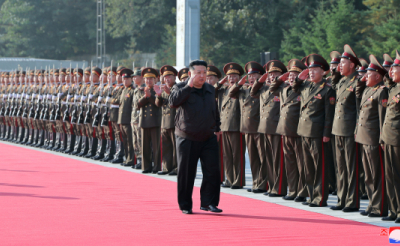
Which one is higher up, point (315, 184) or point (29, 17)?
point (29, 17)

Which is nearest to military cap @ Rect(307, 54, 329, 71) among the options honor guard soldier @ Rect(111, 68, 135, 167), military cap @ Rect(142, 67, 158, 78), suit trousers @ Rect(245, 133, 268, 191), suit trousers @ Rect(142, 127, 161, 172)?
suit trousers @ Rect(245, 133, 268, 191)

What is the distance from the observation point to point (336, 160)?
760 cm

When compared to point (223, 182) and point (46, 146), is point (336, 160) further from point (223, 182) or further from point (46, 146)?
point (46, 146)

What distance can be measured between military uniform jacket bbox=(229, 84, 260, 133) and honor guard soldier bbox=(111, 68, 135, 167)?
342cm

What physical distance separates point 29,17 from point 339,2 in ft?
96.9

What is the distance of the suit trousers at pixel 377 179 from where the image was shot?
7004mm

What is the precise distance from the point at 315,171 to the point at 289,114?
792mm

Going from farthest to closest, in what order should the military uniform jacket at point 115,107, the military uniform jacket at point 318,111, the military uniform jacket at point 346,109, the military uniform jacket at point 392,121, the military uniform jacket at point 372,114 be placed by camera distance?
the military uniform jacket at point 115,107, the military uniform jacket at point 318,111, the military uniform jacket at point 346,109, the military uniform jacket at point 372,114, the military uniform jacket at point 392,121

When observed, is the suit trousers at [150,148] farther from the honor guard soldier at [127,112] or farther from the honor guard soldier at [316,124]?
the honor guard soldier at [316,124]

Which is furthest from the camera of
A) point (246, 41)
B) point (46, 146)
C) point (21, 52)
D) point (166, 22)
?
point (21, 52)

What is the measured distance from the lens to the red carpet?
5.86 m

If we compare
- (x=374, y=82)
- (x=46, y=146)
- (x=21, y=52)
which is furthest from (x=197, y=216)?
(x=21, y=52)

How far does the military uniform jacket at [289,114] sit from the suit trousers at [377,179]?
118cm

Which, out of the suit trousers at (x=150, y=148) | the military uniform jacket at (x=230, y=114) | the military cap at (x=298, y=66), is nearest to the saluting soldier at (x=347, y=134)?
the military cap at (x=298, y=66)
